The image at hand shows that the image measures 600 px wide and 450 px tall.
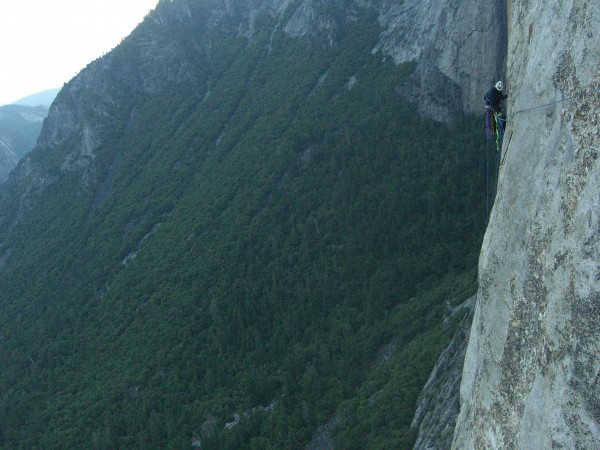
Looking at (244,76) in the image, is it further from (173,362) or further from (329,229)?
(173,362)

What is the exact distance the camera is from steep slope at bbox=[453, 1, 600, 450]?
780cm

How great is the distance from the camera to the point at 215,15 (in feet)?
454

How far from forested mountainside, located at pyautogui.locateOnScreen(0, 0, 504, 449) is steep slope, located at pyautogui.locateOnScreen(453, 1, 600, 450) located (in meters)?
21.1

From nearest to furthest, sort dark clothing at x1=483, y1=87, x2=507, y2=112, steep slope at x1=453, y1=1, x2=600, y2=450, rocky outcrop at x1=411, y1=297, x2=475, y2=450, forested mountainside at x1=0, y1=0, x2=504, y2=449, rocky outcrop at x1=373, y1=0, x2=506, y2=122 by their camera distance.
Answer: steep slope at x1=453, y1=1, x2=600, y2=450
dark clothing at x1=483, y1=87, x2=507, y2=112
rocky outcrop at x1=411, y1=297, x2=475, y2=450
forested mountainside at x1=0, y1=0, x2=504, y2=449
rocky outcrop at x1=373, y1=0, x2=506, y2=122

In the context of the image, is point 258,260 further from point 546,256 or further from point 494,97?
point 546,256

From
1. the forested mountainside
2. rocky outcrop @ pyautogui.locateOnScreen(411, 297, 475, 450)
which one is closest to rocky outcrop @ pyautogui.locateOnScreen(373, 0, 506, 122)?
the forested mountainside

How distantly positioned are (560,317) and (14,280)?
114 metres

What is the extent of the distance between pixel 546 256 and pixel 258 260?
6066cm

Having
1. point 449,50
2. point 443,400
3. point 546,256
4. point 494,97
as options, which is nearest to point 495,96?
point 494,97

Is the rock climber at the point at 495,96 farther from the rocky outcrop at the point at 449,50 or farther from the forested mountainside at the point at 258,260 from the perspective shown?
the rocky outcrop at the point at 449,50

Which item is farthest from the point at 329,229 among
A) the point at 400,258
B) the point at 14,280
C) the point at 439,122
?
the point at 14,280

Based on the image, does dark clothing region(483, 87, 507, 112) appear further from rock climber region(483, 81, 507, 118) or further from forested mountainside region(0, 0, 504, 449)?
forested mountainside region(0, 0, 504, 449)

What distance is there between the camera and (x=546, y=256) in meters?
8.98

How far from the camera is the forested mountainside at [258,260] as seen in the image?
4878 centimetres
